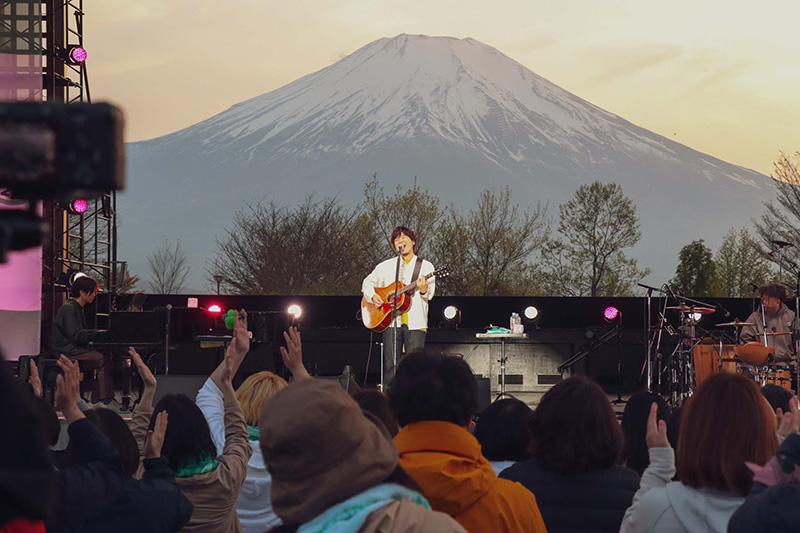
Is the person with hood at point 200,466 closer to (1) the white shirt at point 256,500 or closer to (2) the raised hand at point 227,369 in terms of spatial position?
(1) the white shirt at point 256,500

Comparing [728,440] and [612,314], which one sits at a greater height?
[612,314]

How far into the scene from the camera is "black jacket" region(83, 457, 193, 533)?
2.29 metres

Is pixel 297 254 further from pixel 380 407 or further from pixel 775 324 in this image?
pixel 380 407

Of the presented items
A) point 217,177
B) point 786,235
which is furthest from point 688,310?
point 217,177

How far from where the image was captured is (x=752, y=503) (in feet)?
5.86

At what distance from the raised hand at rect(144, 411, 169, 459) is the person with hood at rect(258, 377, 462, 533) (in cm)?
123

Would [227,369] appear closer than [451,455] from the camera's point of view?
No

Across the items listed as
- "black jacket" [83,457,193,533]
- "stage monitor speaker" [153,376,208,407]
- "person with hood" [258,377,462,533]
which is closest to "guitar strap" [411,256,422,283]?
"stage monitor speaker" [153,376,208,407]

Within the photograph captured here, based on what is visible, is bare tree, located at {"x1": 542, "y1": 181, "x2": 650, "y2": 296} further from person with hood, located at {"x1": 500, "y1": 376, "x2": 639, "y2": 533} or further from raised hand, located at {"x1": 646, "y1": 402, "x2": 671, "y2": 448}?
raised hand, located at {"x1": 646, "y1": 402, "x2": 671, "y2": 448}

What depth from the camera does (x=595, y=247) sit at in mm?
55094

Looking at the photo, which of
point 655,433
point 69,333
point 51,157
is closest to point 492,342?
point 69,333

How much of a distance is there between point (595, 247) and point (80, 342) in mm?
47722

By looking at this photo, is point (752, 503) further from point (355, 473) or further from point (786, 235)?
point (786, 235)

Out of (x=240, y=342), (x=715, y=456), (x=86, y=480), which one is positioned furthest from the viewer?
(x=240, y=342)
